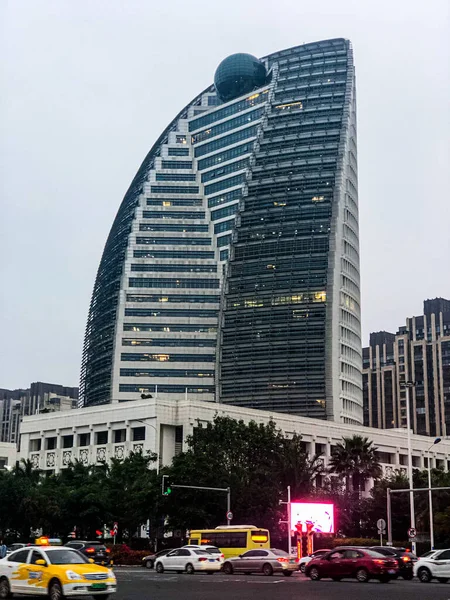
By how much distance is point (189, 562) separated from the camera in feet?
170

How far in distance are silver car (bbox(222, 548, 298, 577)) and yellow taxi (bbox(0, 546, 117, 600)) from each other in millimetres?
23135

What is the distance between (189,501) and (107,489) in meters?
9.86

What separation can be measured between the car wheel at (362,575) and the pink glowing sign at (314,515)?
1106 inches

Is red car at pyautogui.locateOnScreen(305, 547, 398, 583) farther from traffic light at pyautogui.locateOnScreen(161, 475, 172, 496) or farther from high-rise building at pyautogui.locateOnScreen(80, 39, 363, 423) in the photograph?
high-rise building at pyautogui.locateOnScreen(80, 39, 363, 423)

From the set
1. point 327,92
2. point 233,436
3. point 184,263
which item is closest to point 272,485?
point 233,436

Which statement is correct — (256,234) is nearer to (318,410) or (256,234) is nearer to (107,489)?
(318,410)

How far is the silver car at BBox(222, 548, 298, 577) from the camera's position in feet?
161

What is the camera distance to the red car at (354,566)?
4012 centimetres

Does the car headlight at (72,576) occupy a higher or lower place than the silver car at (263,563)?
higher

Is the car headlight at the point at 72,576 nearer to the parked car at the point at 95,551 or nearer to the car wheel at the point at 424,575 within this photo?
the car wheel at the point at 424,575

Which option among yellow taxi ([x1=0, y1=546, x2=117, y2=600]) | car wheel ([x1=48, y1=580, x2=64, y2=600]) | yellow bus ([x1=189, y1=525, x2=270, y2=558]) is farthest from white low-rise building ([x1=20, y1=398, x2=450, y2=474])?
car wheel ([x1=48, y1=580, x2=64, y2=600])

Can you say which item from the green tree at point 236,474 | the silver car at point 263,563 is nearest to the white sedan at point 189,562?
the silver car at point 263,563

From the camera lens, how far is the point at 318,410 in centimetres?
17100

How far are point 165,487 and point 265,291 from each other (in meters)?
106
